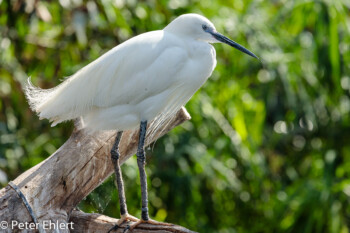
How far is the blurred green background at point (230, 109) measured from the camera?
296cm

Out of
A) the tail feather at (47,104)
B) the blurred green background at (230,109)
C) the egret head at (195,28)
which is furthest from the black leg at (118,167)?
the blurred green background at (230,109)

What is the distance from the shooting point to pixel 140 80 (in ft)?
6.00

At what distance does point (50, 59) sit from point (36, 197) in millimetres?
1424

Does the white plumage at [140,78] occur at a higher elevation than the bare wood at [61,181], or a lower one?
higher

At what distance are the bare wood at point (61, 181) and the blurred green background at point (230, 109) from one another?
86 cm

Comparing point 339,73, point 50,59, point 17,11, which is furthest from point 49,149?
point 339,73

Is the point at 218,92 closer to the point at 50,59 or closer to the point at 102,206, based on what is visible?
the point at 50,59

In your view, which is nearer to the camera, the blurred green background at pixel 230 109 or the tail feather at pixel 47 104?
the tail feather at pixel 47 104

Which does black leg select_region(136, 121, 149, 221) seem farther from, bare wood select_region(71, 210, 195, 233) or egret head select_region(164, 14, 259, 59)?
egret head select_region(164, 14, 259, 59)

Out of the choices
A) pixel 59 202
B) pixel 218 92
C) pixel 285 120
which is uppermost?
pixel 59 202

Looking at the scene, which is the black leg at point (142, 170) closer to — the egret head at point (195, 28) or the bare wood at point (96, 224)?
the bare wood at point (96, 224)

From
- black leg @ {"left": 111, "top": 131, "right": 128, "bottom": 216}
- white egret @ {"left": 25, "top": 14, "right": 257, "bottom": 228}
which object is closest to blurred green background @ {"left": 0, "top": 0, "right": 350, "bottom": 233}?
black leg @ {"left": 111, "top": 131, "right": 128, "bottom": 216}

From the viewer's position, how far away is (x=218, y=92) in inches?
127

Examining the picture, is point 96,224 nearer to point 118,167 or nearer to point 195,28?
point 118,167
